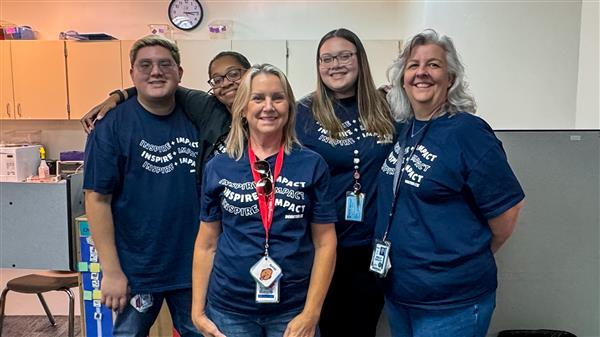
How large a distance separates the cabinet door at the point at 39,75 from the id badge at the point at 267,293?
362 cm

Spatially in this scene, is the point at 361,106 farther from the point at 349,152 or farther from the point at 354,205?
the point at 354,205

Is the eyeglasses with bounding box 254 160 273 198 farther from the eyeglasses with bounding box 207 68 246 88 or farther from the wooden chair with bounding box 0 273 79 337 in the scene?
the wooden chair with bounding box 0 273 79 337

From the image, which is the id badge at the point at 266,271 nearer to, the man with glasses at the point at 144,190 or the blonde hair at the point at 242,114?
the blonde hair at the point at 242,114

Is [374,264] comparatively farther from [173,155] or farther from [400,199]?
[173,155]

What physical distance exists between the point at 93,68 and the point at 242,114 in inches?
129

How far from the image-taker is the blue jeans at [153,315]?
1700mm

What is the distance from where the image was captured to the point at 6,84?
4.16m

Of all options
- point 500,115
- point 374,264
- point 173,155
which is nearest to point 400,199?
point 374,264

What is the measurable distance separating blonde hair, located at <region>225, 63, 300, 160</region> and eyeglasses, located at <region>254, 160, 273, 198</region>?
0.07 meters

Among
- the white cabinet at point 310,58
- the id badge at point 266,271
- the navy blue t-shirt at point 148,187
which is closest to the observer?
the id badge at point 266,271

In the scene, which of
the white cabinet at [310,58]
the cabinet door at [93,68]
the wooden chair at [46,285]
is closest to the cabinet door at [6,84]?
the cabinet door at [93,68]

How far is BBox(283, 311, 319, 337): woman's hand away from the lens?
1330mm

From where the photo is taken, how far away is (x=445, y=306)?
133 centimetres

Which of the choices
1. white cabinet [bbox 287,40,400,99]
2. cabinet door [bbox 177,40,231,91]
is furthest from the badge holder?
cabinet door [bbox 177,40,231,91]
